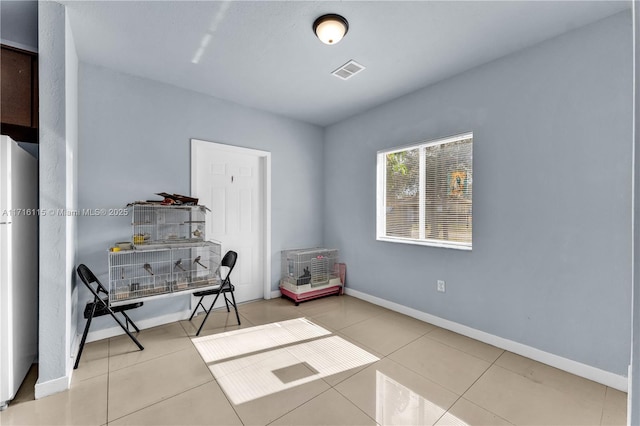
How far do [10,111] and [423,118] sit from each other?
3.77 metres

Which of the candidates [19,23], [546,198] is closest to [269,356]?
[546,198]

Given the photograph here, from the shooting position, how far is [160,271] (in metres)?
3.23

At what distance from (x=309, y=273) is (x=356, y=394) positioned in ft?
7.48

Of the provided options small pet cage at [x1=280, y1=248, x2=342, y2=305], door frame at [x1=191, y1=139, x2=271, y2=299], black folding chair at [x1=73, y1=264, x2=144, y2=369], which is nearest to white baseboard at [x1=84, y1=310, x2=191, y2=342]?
black folding chair at [x1=73, y1=264, x2=144, y2=369]

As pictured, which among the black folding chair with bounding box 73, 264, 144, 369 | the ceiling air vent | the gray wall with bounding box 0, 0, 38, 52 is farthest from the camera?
the ceiling air vent

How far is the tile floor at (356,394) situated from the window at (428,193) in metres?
1.21

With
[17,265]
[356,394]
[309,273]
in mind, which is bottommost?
[356,394]

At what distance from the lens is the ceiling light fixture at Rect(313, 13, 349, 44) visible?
7.32 feet

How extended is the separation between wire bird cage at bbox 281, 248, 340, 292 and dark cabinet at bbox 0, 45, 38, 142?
3.08 meters

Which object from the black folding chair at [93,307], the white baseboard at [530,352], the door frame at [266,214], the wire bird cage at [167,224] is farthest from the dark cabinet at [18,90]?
the white baseboard at [530,352]

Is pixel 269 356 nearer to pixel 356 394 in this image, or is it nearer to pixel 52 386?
pixel 356 394

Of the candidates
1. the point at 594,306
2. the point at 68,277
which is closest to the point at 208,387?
the point at 68,277

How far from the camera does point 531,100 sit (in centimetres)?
258

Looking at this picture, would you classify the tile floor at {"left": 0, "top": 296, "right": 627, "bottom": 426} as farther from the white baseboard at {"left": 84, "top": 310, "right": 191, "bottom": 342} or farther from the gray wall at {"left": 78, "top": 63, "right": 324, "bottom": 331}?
the gray wall at {"left": 78, "top": 63, "right": 324, "bottom": 331}
